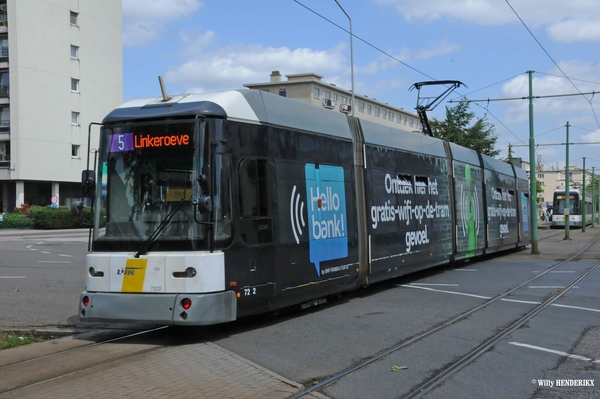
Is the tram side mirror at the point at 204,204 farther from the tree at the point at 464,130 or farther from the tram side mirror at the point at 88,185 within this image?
the tree at the point at 464,130

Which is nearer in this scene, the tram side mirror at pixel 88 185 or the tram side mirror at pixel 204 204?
the tram side mirror at pixel 204 204

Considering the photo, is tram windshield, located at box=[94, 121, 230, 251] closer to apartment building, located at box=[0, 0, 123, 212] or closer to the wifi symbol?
the wifi symbol

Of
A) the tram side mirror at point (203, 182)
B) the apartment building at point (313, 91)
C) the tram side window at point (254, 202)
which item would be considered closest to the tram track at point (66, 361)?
the tram side window at point (254, 202)

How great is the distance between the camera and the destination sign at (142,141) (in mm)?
8828

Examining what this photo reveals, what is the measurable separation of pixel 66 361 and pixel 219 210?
2531mm

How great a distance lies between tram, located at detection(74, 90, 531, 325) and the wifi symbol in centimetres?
3

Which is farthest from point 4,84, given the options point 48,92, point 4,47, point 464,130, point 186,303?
point 186,303

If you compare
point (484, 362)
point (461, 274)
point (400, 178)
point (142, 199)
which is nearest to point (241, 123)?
point (142, 199)

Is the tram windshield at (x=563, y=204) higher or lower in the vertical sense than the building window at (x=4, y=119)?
lower

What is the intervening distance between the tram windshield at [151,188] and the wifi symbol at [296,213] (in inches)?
77.9

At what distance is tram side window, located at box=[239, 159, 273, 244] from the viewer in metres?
9.20

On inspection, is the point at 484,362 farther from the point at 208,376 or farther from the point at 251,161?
the point at 251,161

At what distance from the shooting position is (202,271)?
848cm

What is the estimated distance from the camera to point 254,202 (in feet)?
31.0
